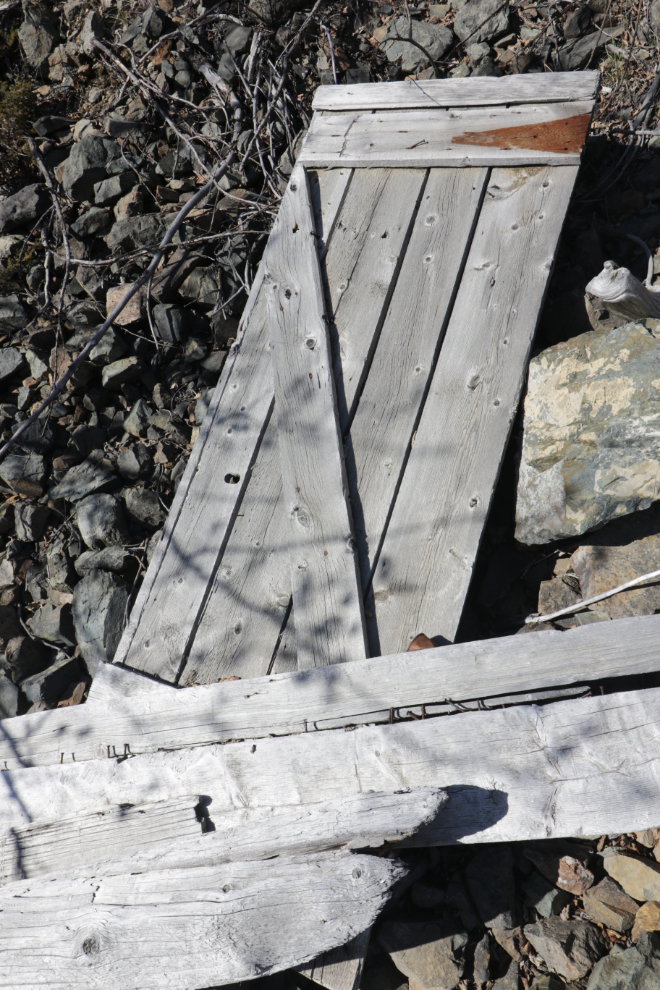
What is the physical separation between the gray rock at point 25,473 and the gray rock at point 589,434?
2595 mm

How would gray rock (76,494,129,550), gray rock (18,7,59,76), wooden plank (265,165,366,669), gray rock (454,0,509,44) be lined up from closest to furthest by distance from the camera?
wooden plank (265,165,366,669) → gray rock (76,494,129,550) → gray rock (454,0,509,44) → gray rock (18,7,59,76)

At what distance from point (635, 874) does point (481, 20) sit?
4.75 metres

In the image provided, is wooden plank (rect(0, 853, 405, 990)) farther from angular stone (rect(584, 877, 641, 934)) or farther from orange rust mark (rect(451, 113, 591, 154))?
orange rust mark (rect(451, 113, 591, 154))

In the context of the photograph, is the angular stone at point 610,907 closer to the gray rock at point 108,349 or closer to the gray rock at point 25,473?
the gray rock at point 25,473

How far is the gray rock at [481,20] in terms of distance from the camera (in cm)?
421

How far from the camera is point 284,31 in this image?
4.52m

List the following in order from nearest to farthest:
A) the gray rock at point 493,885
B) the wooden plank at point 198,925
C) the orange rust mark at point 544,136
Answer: the wooden plank at point 198,925, the gray rock at point 493,885, the orange rust mark at point 544,136

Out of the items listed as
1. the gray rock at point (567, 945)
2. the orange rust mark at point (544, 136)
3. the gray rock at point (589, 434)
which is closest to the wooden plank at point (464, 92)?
the orange rust mark at point (544, 136)

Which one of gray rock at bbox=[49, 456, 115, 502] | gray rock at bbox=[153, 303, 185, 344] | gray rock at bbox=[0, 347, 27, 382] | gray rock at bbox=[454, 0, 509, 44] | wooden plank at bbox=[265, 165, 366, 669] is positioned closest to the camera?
wooden plank at bbox=[265, 165, 366, 669]

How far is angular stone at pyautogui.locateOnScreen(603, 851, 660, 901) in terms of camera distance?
2188 mm

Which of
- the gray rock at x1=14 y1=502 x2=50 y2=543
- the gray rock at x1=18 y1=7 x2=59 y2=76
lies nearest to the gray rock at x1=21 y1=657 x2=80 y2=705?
the gray rock at x1=14 y1=502 x2=50 y2=543

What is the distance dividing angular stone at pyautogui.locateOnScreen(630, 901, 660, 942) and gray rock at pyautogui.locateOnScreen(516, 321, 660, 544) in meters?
1.26

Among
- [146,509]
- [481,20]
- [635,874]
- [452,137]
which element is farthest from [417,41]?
[635,874]

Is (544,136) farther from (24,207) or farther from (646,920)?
(24,207)
